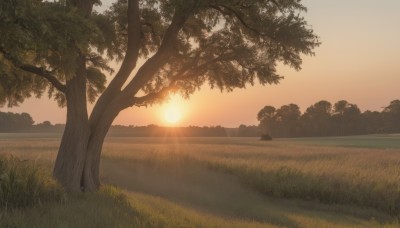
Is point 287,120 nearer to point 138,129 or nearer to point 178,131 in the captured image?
point 178,131

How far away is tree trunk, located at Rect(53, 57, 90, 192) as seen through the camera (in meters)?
16.0

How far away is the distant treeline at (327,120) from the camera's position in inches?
5005

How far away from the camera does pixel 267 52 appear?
19.3 m

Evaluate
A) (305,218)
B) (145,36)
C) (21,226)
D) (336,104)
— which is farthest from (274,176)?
(336,104)

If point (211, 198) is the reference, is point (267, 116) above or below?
above

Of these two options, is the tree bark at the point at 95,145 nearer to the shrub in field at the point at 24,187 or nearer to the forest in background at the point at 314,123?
the shrub in field at the point at 24,187

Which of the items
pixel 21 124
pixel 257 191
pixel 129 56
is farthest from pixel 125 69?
pixel 21 124

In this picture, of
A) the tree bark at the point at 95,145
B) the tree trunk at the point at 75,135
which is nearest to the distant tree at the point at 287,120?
the tree bark at the point at 95,145

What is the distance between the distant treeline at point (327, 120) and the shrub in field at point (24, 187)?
11921cm

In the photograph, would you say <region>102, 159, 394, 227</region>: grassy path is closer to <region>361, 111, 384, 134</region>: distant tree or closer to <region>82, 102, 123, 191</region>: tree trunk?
<region>82, 102, 123, 191</region>: tree trunk

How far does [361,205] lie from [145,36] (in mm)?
13657

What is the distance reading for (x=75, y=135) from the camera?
16.3 meters

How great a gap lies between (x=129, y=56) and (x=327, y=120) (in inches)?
4617

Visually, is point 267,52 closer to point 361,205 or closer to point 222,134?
point 361,205
